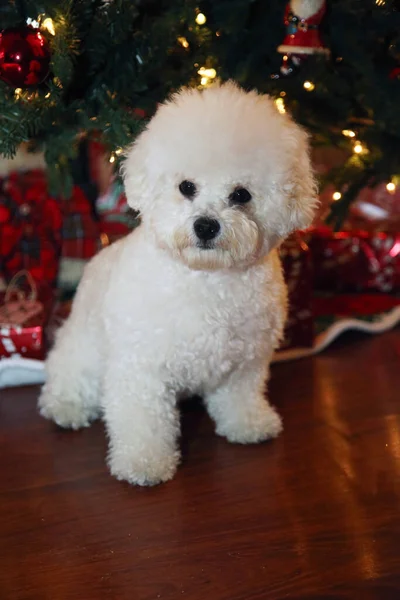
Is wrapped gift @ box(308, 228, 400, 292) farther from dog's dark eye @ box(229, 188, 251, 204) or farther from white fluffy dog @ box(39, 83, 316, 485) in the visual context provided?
dog's dark eye @ box(229, 188, 251, 204)

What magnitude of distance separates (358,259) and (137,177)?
122 centimetres

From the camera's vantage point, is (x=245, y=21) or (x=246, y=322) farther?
(x=245, y=21)

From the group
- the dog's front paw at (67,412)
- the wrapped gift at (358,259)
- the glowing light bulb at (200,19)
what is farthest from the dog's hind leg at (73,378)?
Result: the wrapped gift at (358,259)

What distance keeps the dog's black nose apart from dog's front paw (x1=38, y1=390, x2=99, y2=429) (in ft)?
1.96

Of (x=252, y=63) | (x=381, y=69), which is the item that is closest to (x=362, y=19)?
(x=381, y=69)

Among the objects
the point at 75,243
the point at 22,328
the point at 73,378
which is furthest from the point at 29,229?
the point at 73,378

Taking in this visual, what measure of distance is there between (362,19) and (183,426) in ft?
3.33

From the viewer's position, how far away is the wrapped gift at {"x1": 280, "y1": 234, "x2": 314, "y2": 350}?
1723 millimetres

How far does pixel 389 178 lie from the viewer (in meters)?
1.71

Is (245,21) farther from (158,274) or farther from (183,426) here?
(183,426)

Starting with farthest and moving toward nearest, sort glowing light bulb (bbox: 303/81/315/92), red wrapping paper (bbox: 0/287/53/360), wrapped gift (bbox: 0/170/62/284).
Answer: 1. wrapped gift (bbox: 0/170/62/284)
2. red wrapping paper (bbox: 0/287/53/360)
3. glowing light bulb (bbox: 303/81/315/92)

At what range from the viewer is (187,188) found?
113 cm

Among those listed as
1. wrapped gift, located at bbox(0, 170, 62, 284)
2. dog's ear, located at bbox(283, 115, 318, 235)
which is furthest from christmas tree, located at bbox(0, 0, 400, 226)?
wrapped gift, located at bbox(0, 170, 62, 284)

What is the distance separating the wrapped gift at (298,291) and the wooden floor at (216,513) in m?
0.24
